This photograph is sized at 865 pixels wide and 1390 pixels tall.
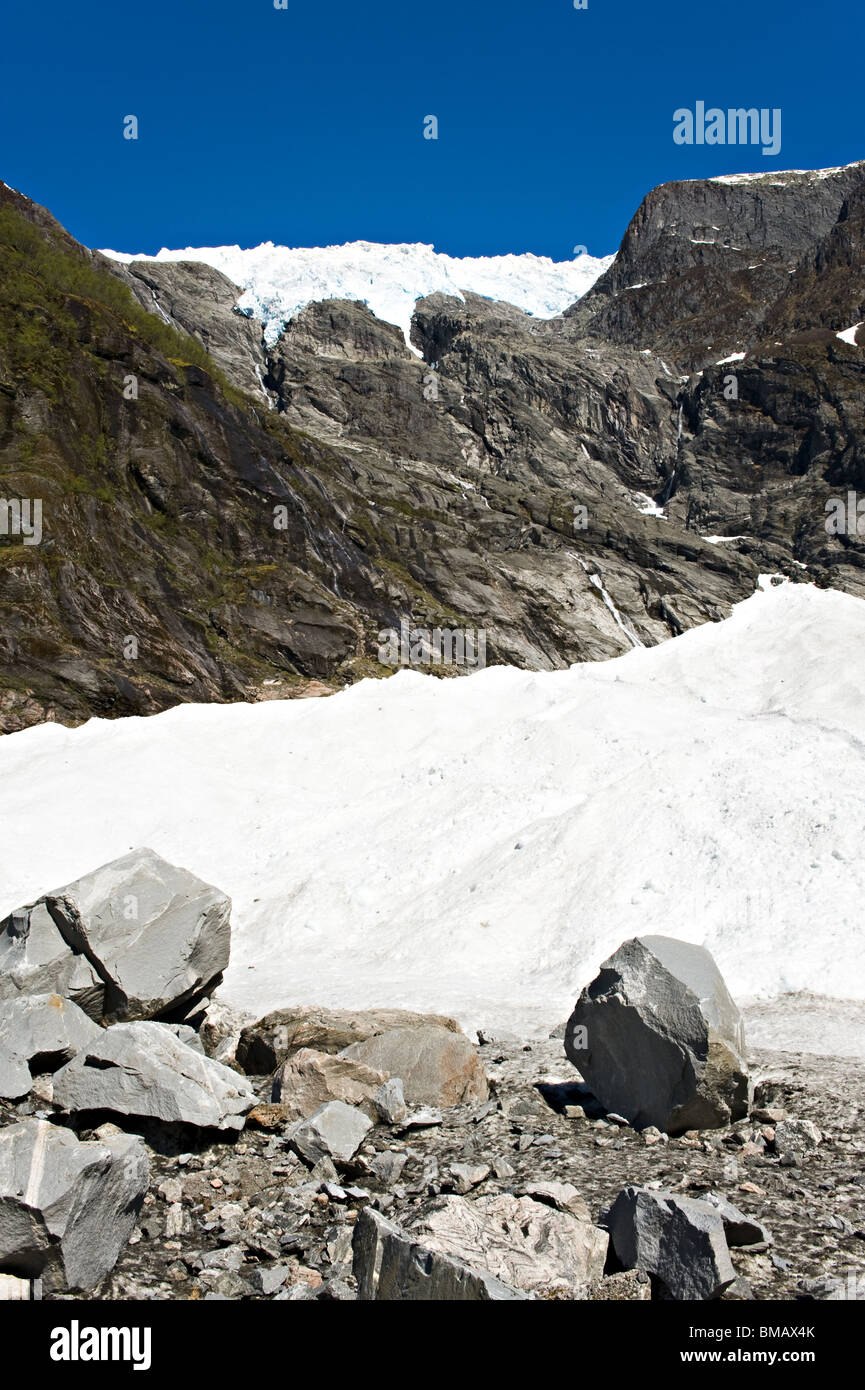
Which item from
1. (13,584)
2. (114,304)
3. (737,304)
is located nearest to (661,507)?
(737,304)

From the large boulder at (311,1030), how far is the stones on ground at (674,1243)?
15.0ft

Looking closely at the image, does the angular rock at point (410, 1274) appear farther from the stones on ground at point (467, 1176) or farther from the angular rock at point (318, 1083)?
the angular rock at point (318, 1083)

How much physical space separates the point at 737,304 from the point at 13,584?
130 m

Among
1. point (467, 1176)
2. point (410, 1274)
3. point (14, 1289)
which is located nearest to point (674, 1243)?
point (410, 1274)

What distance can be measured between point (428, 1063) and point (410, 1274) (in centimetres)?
423

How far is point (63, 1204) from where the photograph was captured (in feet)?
18.7

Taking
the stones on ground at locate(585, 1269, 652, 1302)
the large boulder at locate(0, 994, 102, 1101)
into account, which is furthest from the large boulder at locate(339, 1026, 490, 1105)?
the stones on ground at locate(585, 1269, 652, 1302)

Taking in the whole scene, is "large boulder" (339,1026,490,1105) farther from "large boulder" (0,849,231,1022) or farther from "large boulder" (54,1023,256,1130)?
"large boulder" (0,849,231,1022)

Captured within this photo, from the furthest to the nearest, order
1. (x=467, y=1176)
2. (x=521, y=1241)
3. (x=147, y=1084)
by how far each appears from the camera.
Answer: (x=147, y=1084) → (x=467, y=1176) → (x=521, y=1241)

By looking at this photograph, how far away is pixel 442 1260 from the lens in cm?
520

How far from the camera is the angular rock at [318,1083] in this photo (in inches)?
343

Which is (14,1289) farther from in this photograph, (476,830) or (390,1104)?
(476,830)

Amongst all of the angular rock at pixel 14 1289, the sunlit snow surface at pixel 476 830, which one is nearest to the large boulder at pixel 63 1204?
the angular rock at pixel 14 1289

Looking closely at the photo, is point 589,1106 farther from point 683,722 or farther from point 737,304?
point 737,304
